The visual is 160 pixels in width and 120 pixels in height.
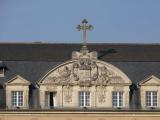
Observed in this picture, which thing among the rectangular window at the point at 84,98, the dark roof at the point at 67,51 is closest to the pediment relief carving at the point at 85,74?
the rectangular window at the point at 84,98

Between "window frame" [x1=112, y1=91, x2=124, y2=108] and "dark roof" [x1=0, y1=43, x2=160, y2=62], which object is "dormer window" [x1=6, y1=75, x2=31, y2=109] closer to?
"dark roof" [x1=0, y1=43, x2=160, y2=62]

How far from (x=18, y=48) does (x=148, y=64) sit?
11.4m

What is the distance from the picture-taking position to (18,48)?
67.3 meters

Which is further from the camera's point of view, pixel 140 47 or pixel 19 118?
pixel 140 47

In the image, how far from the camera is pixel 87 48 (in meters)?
66.6

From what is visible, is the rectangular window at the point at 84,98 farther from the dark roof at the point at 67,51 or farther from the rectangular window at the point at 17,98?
the rectangular window at the point at 17,98

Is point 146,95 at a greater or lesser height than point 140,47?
lesser

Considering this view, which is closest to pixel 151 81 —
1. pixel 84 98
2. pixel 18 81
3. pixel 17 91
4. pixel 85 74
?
pixel 85 74

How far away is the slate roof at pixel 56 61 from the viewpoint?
64188 mm

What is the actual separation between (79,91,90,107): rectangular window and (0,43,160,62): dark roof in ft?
11.3

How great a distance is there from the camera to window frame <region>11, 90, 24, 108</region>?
63162mm

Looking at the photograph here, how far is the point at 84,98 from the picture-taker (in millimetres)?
63375

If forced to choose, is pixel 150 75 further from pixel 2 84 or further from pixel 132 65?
Answer: pixel 2 84
